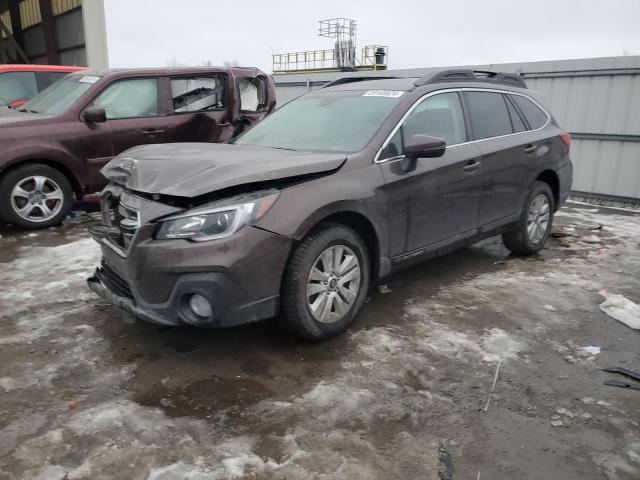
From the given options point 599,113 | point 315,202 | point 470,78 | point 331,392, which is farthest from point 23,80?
point 599,113

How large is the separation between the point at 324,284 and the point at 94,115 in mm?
3978

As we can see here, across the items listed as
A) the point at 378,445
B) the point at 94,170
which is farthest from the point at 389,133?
the point at 94,170

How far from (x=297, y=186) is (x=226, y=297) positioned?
2.57 feet

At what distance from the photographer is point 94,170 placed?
6.23 meters

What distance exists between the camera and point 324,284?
11.1ft

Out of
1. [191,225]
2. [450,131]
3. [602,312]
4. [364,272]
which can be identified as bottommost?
[602,312]

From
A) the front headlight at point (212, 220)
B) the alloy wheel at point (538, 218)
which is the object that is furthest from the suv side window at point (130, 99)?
the alloy wheel at point (538, 218)

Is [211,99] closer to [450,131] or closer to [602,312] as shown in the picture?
[450,131]

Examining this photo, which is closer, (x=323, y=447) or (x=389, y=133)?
(x=323, y=447)

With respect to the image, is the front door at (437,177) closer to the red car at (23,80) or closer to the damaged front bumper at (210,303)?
the damaged front bumper at (210,303)

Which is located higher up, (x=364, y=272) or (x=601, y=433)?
(x=364, y=272)

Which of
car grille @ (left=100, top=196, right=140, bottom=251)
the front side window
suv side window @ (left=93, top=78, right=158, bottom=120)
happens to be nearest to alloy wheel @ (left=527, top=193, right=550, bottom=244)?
car grille @ (left=100, top=196, right=140, bottom=251)

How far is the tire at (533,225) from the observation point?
5.21m

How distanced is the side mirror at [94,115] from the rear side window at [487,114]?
393cm
